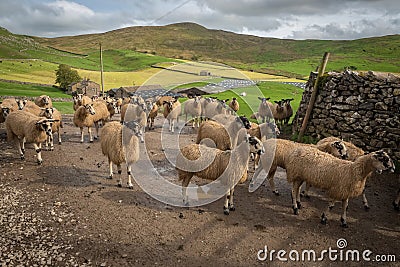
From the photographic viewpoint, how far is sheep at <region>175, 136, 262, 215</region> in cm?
866

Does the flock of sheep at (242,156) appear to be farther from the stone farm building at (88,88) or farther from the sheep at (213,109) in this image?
the stone farm building at (88,88)

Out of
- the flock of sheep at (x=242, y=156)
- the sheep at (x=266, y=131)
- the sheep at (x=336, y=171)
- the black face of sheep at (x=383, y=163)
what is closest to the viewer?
the black face of sheep at (x=383, y=163)

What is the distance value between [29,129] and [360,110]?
14.7 m

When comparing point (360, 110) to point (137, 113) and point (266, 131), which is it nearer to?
point (266, 131)

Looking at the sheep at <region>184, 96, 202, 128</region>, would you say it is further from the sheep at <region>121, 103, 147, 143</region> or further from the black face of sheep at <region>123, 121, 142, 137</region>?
the black face of sheep at <region>123, 121, 142, 137</region>

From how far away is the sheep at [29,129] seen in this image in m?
11.6

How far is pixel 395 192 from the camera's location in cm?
1070

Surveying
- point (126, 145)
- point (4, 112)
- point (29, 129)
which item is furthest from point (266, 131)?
point (4, 112)

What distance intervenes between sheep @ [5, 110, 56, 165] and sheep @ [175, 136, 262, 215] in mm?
6380

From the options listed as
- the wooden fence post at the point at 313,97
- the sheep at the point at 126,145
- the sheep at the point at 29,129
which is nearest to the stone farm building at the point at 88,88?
the sheep at the point at 29,129

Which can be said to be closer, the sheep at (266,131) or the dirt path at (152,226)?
the dirt path at (152,226)

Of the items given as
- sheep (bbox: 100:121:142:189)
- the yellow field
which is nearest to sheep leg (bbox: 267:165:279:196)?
sheep (bbox: 100:121:142:189)

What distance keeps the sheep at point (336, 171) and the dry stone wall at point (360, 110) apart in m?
5.52

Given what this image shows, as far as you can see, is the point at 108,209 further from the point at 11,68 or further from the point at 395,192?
the point at 11,68
